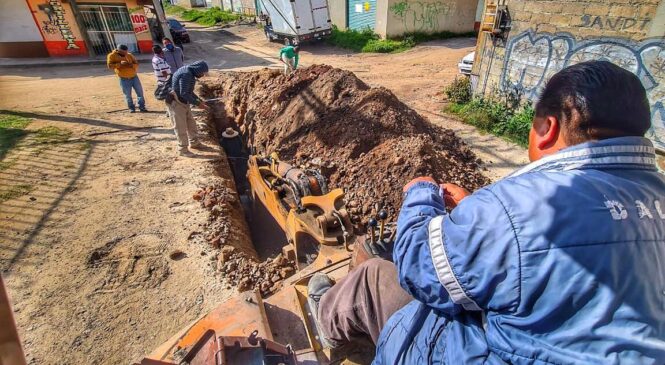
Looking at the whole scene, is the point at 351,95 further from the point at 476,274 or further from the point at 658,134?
the point at 476,274

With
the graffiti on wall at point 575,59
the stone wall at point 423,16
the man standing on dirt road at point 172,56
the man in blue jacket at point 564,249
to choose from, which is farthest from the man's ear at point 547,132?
the stone wall at point 423,16

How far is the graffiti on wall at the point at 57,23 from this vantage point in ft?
48.1

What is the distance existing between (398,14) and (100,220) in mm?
16323

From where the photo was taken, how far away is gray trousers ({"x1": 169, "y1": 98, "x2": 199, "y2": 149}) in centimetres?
695

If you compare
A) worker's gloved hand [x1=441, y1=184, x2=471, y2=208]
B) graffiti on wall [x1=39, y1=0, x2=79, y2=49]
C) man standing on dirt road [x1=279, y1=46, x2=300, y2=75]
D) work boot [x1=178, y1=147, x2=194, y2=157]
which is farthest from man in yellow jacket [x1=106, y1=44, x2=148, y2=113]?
worker's gloved hand [x1=441, y1=184, x2=471, y2=208]

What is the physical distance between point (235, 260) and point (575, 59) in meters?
7.24

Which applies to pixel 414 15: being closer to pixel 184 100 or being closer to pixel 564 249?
pixel 184 100

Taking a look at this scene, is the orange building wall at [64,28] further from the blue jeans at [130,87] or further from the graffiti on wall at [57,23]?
the blue jeans at [130,87]

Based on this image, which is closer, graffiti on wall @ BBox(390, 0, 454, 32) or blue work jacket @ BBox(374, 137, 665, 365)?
blue work jacket @ BBox(374, 137, 665, 365)

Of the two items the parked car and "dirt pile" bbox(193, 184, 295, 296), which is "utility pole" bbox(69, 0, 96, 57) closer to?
the parked car

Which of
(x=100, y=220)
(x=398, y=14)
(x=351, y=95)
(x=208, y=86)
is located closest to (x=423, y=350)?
(x=100, y=220)

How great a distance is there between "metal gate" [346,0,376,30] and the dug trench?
11333 mm

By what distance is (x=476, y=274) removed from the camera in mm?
1183

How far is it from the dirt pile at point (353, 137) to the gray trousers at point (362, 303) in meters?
2.54
